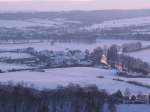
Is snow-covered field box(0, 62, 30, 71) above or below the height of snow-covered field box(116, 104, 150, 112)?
above

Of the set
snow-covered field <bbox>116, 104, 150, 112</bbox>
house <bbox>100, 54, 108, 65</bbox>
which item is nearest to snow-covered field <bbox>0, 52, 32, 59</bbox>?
house <bbox>100, 54, 108, 65</bbox>

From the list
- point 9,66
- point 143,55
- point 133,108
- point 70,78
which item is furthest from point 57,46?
point 133,108

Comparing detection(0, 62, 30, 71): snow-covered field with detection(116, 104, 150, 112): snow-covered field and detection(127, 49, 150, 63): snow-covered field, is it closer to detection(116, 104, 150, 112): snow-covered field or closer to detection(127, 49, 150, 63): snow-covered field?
detection(127, 49, 150, 63): snow-covered field

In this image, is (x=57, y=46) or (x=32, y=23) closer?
(x=57, y=46)

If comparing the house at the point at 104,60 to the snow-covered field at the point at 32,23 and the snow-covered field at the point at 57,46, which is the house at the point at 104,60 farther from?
the snow-covered field at the point at 32,23

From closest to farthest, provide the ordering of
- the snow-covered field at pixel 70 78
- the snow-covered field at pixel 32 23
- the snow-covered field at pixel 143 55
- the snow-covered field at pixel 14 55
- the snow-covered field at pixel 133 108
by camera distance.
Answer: the snow-covered field at pixel 133 108 < the snow-covered field at pixel 70 78 < the snow-covered field at pixel 143 55 < the snow-covered field at pixel 14 55 < the snow-covered field at pixel 32 23

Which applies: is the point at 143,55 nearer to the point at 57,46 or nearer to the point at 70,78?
the point at 57,46

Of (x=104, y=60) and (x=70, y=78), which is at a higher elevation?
(x=70, y=78)

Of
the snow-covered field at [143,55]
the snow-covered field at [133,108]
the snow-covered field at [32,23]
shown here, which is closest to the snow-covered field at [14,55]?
the snow-covered field at [143,55]
